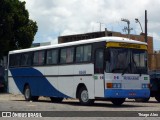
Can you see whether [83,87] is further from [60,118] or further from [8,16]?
[8,16]

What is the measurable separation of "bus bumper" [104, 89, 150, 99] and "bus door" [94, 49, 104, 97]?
0.39 m

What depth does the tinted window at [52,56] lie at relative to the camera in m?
23.9

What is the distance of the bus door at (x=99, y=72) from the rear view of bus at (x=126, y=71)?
26 centimetres

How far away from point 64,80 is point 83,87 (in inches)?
69.5

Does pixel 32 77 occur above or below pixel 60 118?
above

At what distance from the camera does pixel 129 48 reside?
2091cm

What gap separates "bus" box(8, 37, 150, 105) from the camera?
2019 cm

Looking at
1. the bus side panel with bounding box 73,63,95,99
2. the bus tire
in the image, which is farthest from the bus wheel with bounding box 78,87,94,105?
the bus tire

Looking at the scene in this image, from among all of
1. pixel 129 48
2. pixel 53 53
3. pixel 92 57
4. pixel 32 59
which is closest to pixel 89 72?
pixel 92 57

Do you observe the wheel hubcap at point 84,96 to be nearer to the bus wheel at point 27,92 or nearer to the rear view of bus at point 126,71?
the rear view of bus at point 126,71

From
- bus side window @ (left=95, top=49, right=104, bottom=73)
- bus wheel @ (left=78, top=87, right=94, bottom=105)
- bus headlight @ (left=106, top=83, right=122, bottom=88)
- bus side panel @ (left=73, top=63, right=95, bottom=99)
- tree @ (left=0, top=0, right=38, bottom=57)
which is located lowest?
bus wheel @ (left=78, top=87, right=94, bottom=105)

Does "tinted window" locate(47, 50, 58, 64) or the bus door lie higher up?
"tinted window" locate(47, 50, 58, 64)

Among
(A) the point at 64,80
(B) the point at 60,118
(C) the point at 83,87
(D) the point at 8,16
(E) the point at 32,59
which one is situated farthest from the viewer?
(D) the point at 8,16

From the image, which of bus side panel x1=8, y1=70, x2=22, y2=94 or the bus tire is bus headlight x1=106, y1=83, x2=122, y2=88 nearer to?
the bus tire
